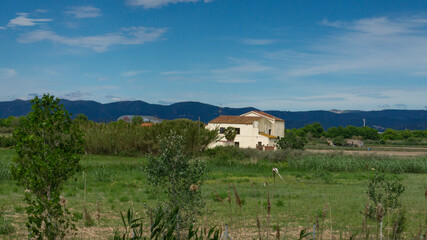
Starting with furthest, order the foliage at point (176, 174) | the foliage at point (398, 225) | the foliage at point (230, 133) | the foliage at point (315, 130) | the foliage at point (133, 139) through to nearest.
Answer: the foliage at point (315, 130) → the foliage at point (230, 133) → the foliage at point (133, 139) → the foliage at point (176, 174) → the foliage at point (398, 225)

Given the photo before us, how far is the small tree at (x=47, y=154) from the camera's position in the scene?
4629mm

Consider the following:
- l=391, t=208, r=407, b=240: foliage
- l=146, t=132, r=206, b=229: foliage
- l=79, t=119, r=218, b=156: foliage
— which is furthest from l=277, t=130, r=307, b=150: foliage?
l=391, t=208, r=407, b=240: foliage

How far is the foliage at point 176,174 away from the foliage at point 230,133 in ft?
131

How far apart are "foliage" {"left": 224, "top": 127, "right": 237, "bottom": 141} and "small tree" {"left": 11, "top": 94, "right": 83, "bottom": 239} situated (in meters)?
40.4

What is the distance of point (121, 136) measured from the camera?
2866 centimetres

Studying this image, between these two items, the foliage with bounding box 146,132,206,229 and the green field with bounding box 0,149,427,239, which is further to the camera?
the green field with bounding box 0,149,427,239

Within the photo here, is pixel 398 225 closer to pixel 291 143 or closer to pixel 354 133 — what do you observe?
pixel 291 143

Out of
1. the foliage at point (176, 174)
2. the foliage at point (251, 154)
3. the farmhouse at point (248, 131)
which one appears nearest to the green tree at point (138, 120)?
the farmhouse at point (248, 131)

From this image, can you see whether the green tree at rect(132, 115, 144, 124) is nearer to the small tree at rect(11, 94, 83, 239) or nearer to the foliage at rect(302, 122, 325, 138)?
the small tree at rect(11, 94, 83, 239)

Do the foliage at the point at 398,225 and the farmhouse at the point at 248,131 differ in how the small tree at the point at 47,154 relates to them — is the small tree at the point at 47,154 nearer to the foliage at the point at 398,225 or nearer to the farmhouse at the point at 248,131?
the foliage at the point at 398,225

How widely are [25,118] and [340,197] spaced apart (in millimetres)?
9174

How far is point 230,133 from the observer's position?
150ft

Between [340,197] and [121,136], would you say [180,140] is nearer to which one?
[340,197]

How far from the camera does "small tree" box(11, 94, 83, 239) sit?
15.2ft
